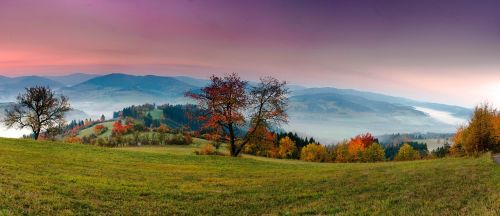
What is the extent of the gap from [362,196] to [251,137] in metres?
36.3

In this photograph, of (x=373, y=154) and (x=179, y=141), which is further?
(x=179, y=141)

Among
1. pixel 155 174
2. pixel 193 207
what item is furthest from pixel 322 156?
pixel 193 207

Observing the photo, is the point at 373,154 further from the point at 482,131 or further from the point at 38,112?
the point at 38,112

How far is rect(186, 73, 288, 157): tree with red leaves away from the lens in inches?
2026

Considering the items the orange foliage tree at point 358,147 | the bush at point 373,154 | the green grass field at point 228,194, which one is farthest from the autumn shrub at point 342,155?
the green grass field at point 228,194

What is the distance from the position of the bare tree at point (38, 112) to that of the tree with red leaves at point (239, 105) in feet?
144

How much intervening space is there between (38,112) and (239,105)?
5409 centimetres

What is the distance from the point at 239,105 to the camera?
52000 mm

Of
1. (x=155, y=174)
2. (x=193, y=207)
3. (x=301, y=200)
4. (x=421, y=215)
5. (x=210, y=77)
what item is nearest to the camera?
(x=421, y=215)

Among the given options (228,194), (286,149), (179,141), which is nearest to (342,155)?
(286,149)

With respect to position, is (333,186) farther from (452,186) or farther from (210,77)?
(210,77)

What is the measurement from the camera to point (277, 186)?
22.8 m

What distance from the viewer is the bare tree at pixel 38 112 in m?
76.8

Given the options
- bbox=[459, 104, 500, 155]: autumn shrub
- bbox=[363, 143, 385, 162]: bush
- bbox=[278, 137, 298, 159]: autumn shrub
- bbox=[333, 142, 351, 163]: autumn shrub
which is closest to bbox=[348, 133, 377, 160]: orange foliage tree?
bbox=[333, 142, 351, 163]: autumn shrub
